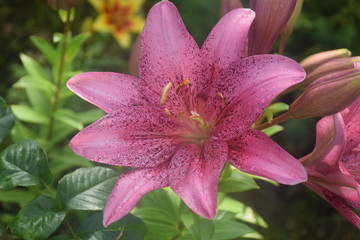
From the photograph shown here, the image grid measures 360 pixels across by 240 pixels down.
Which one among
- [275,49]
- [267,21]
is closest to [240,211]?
[267,21]

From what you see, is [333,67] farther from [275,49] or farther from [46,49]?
[275,49]

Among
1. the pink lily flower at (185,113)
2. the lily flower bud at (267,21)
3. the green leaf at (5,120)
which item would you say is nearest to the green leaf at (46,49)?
the green leaf at (5,120)

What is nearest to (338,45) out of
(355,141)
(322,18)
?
(322,18)

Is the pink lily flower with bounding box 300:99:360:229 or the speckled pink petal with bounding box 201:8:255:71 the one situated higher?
the speckled pink petal with bounding box 201:8:255:71

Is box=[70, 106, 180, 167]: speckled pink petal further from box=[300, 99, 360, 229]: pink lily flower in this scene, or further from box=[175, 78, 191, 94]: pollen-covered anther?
box=[300, 99, 360, 229]: pink lily flower

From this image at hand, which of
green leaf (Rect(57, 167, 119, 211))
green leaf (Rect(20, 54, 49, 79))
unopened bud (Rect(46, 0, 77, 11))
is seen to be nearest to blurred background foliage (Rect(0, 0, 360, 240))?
green leaf (Rect(20, 54, 49, 79))
